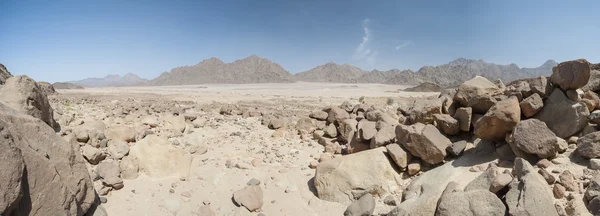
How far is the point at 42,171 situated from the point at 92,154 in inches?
72.7

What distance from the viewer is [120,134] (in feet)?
18.8

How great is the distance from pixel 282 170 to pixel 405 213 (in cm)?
254

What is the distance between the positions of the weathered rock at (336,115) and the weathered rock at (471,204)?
166 inches

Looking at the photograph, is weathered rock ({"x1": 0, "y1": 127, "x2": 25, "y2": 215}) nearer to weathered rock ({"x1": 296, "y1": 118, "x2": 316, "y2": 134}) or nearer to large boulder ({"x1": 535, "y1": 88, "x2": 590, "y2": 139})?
weathered rock ({"x1": 296, "y1": 118, "x2": 316, "y2": 134})

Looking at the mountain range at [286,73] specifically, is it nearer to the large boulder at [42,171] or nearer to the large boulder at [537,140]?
the large boulder at [537,140]

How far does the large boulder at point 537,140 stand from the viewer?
3.63m

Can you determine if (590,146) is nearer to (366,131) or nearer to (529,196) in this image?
(529,196)

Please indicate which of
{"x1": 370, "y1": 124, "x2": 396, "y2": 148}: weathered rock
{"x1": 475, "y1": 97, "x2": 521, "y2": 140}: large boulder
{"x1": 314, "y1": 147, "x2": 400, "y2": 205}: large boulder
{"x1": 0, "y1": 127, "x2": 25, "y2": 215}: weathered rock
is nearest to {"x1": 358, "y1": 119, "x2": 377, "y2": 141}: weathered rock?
{"x1": 370, "y1": 124, "x2": 396, "y2": 148}: weathered rock

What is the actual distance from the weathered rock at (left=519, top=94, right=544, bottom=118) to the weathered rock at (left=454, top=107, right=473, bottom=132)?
76 centimetres

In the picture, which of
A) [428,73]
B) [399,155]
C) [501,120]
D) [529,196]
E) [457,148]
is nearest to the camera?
[529,196]

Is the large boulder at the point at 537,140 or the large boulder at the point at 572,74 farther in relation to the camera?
the large boulder at the point at 572,74

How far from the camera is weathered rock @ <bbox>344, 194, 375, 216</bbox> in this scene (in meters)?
4.04

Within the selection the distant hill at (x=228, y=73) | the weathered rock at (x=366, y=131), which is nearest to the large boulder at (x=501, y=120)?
the weathered rock at (x=366, y=131)

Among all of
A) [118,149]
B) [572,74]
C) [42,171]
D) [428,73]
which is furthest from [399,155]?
[428,73]
